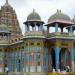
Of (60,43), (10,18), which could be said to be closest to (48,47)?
(60,43)

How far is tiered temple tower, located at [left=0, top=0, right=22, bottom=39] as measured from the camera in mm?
60031

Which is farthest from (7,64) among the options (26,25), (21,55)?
(26,25)

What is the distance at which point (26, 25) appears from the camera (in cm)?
4238

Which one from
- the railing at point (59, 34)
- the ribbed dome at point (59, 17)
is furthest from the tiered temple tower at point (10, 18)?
the railing at point (59, 34)

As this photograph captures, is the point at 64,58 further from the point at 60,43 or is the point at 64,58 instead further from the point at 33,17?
the point at 33,17

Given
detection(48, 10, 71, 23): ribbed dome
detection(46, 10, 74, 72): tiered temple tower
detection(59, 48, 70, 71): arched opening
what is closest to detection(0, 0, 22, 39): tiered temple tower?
detection(46, 10, 74, 72): tiered temple tower

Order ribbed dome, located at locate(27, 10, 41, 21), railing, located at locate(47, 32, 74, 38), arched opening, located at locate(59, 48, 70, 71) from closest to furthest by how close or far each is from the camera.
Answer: railing, located at locate(47, 32, 74, 38)
ribbed dome, located at locate(27, 10, 41, 21)
arched opening, located at locate(59, 48, 70, 71)

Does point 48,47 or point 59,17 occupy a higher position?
point 59,17

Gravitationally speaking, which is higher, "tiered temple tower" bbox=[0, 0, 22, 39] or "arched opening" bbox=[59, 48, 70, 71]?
"tiered temple tower" bbox=[0, 0, 22, 39]

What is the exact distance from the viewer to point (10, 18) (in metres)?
60.6

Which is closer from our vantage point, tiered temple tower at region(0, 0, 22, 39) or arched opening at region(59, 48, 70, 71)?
arched opening at region(59, 48, 70, 71)

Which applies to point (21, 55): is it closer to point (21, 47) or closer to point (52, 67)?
point (21, 47)

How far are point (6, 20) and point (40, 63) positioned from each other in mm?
21840

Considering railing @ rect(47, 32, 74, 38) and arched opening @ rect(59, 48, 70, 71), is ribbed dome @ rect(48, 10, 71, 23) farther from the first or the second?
arched opening @ rect(59, 48, 70, 71)
